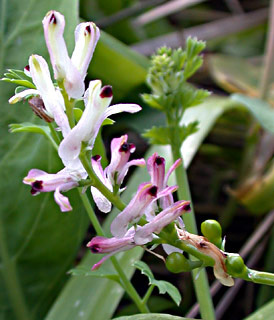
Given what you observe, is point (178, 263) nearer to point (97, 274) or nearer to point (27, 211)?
point (97, 274)

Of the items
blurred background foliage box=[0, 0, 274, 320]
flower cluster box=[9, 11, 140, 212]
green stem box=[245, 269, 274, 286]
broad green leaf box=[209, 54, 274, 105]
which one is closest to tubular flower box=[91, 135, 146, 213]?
flower cluster box=[9, 11, 140, 212]

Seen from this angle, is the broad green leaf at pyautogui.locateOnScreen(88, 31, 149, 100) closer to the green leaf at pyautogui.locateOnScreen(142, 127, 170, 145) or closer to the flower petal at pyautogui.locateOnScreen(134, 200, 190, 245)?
the green leaf at pyautogui.locateOnScreen(142, 127, 170, 145)

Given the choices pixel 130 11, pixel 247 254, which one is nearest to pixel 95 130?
pixel 247 254

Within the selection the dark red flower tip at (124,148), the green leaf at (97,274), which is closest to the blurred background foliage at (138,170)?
the green leaf at (97,274)

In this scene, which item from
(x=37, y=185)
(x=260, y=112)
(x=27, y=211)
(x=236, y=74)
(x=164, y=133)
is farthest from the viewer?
(x=236, y=74)

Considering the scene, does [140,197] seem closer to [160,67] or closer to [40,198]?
[160,67]

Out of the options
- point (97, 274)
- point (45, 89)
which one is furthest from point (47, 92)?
point (97, 274)
